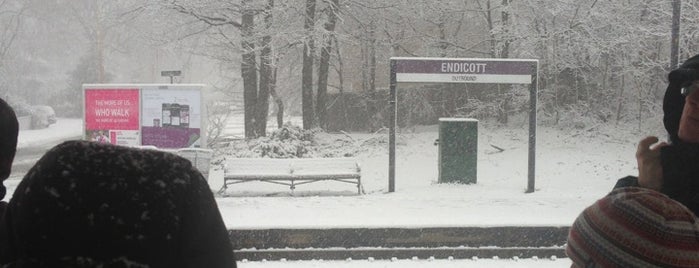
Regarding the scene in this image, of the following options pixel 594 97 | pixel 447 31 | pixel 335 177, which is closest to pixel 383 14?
pixel 447 31

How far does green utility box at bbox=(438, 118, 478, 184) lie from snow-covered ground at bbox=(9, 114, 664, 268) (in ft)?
0.78

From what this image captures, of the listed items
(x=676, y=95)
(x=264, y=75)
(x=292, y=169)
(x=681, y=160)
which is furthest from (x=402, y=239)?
(x=264, y=75)

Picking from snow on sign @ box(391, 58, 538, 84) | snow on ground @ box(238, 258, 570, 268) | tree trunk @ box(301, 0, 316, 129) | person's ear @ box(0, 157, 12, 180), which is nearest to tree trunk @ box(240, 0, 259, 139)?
tree trunk @ box(301, 0, 316, 129)

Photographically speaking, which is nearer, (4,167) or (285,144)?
(4,167)

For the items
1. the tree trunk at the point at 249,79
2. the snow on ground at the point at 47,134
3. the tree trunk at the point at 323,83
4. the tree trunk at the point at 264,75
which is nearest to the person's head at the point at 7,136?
the tree trunk at the point at 264,75

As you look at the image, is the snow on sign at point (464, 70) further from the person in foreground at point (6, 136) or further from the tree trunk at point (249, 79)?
the person in foreground at point (6, 136)

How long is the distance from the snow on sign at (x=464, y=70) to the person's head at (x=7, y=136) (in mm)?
9994

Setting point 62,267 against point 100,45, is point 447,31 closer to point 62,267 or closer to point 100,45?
point 100,45

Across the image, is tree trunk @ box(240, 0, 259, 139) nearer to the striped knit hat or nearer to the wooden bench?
the wooden bench

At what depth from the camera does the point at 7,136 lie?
154 cm

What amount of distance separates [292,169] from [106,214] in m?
11.3

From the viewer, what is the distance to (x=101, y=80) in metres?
33.8

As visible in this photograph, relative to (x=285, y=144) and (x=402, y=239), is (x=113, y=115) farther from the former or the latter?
(x=402, y=239)

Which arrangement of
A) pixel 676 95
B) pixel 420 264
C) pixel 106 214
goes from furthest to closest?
pixel 420 264
pixel 676 95
pixel 106 214
